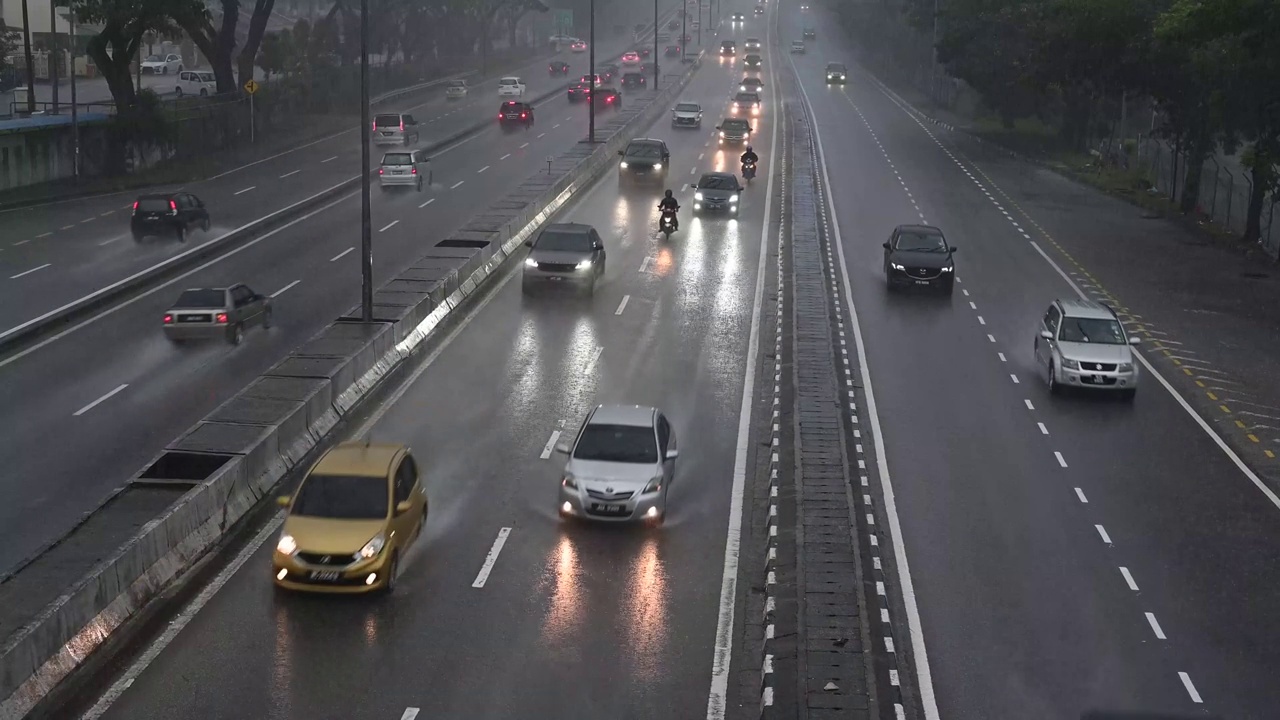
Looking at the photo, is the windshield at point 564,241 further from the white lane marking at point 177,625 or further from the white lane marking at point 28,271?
the white lane marking at point 177,625

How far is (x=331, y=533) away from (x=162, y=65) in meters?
113

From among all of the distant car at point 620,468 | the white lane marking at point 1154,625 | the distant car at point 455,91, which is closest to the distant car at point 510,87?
the distant car at point 455,91

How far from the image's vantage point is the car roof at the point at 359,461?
57.6 ft

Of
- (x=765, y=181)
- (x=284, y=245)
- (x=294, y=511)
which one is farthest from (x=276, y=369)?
(x=765, y=181)

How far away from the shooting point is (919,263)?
36.7m

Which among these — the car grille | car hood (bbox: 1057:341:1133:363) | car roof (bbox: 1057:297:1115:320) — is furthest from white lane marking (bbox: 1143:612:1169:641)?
car roof (bbox: 1057:297:1115:320)

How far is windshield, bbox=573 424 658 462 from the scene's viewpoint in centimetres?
1988

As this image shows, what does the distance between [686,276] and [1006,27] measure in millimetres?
48817

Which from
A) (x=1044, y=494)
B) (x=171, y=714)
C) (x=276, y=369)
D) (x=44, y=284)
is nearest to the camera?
(x=171, y=714)

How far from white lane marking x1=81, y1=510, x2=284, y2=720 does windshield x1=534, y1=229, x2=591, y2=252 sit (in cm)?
1708

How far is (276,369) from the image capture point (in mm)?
25172

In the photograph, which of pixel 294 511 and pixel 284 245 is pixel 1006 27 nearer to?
pixel 284 245

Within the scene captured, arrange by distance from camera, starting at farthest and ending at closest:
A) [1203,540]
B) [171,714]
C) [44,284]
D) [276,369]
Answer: [44,284]
[276,369]
[1203,540]
[171,714]

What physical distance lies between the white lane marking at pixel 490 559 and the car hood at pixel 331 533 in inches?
57.4
